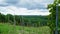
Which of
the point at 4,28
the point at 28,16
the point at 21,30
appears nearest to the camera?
the point at 28,16

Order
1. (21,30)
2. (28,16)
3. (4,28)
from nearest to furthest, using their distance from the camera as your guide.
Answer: (28,16), (21,30), (4,28)

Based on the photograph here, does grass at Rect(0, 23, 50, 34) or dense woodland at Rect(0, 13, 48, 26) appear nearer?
dense woodland at Rect(0, 13, 48, 26)

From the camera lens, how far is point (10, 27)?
9.54 metres

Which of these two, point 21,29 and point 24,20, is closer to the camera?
point 21,29

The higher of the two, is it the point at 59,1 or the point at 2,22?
the point at 59,1

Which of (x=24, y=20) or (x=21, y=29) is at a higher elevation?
(x=24, y=20)

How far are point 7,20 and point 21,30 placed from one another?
3.09 ft

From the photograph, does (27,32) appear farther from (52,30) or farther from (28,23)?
(52,30)

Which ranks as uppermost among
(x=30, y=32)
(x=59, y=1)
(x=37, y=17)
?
(x=59, y=1)

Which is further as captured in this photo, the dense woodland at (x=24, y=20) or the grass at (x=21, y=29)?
the grass at (x=21, y=29)

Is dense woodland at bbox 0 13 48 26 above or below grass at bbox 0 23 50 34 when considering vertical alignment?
above

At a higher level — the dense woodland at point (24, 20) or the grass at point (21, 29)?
the dense woodland at point (24, 20)

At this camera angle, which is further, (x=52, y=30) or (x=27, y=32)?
(x=27, y=32)

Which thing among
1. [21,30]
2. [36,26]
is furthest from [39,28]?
[21,30]
